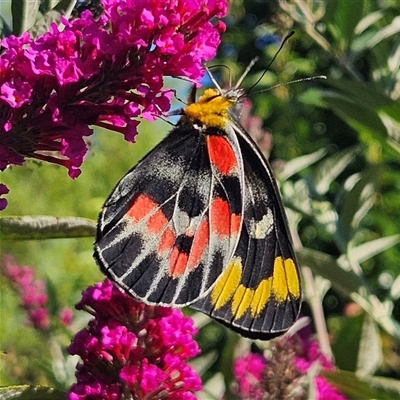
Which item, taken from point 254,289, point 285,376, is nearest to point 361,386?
point 285,376

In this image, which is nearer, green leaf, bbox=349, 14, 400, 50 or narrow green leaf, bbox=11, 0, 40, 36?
narrow green leaf, bbox=11, 0, 40, 36

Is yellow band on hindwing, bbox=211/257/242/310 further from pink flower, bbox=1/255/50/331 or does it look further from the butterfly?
pink flower, bbox=1/255/50/331

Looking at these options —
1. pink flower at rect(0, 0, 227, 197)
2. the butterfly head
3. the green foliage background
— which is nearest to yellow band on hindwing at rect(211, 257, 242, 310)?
the butterfly head

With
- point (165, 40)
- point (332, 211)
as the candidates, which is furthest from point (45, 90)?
point (332, 211)

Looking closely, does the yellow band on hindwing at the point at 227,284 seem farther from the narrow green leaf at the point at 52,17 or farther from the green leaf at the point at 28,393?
the narrow green leaf at the point at 52,17

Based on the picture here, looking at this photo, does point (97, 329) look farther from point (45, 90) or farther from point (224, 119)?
point (224, 119)

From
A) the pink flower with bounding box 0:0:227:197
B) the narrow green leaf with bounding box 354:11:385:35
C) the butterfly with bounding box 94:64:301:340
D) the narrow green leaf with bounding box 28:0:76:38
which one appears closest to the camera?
the pink flower with bounding box 0:0:227:197
